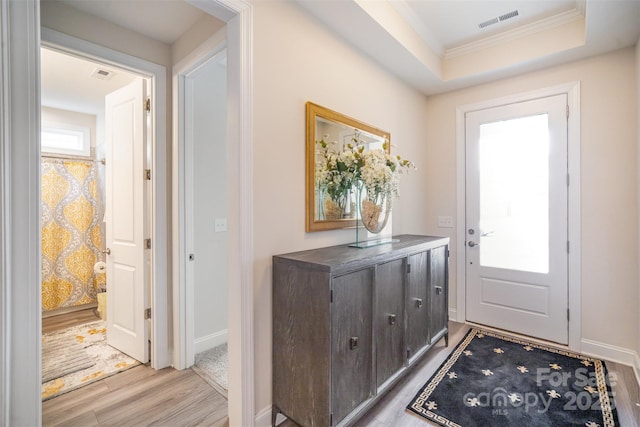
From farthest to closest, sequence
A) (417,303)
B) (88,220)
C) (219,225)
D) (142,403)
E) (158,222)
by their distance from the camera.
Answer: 1. (88,220)
2. (219,225)
3. (158,222)
4. (417,303)
5. (142,403)

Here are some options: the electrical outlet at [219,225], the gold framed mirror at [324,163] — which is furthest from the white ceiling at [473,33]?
the electrical outlet at [219,225]

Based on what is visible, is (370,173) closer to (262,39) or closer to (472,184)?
(262,39)

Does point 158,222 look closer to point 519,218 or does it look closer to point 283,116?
point 283,116

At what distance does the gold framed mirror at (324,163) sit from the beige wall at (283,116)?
2.0 inches

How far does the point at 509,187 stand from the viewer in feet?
9.83

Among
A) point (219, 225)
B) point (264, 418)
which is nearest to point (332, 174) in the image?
point (219, 225)

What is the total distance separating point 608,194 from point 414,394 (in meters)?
2.29

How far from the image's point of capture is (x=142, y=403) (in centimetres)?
201

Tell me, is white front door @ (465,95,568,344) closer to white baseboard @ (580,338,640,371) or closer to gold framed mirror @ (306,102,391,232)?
white baseboard @ (580,338,640,371)

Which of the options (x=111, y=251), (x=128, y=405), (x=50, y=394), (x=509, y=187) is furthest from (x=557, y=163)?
(x=50, y=394)

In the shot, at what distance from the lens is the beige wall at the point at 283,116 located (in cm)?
175

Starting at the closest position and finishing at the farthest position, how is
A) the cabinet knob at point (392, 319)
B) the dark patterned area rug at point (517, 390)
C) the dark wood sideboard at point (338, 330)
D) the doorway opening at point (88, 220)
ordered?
the dark wood sideboard at point (338, 330)
the dark patterned area rug at point (517, 390)
the cabinet knob at point (392, 319)
the doorway opening at point (88, 220)

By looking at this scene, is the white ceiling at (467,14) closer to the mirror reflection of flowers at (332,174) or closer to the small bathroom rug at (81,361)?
the mirror reflection of flowers at (332,174)

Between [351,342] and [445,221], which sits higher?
[445,221]
